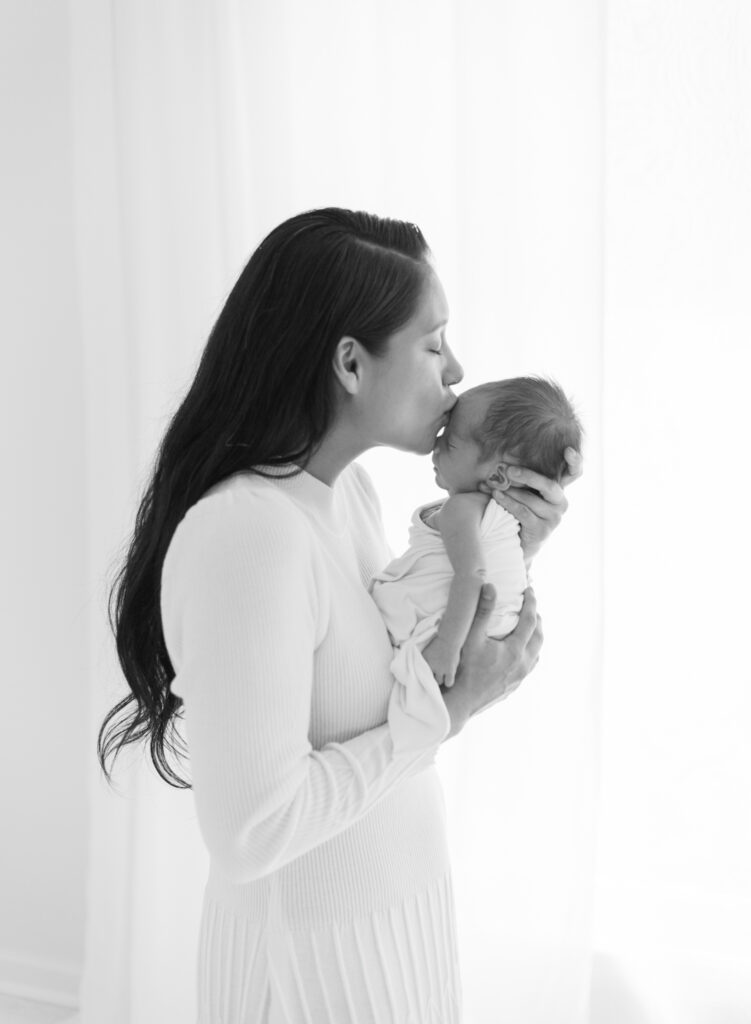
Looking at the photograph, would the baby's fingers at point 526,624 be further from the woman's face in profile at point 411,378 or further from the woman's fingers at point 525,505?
the woman's face in profile at point 411,378

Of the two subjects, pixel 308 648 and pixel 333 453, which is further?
pixel 333 453

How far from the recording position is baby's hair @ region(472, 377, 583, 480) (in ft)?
4.34

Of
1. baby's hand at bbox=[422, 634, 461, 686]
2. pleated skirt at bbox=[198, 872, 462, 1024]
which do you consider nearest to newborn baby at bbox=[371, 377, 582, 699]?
baby's hand at bbox=[422, 634, 461, 686]

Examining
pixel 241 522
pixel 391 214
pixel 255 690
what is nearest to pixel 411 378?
pixel 241 522

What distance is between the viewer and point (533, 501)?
1339 mm

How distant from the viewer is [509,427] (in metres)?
1.32

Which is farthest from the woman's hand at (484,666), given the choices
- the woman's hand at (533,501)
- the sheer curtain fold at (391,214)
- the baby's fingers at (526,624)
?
the sheer curtain fold at (391,214)

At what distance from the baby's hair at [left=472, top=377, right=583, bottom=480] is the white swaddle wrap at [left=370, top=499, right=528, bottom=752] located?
0.26 feet

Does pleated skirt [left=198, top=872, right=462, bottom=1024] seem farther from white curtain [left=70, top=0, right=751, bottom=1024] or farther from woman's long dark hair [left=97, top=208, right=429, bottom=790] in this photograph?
white curtain [left=70, top=0, right=751, bottom=1024]

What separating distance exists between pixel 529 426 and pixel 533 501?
99 mm

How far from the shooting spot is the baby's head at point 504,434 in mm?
1324

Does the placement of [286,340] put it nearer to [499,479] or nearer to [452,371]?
[452,371]

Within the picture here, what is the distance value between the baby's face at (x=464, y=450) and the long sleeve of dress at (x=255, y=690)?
1.10 ft

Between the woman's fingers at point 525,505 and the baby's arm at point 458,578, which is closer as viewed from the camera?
the baby's arm at point 458,578
